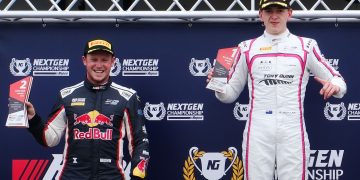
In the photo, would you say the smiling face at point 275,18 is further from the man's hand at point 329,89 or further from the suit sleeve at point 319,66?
A: the man's hand at point 329,89

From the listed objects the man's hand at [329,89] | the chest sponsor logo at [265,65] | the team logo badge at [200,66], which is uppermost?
the team logo badge at [200,66]

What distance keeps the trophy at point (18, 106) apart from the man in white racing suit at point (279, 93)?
1332 millimetres

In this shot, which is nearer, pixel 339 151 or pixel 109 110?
pixel 109 110

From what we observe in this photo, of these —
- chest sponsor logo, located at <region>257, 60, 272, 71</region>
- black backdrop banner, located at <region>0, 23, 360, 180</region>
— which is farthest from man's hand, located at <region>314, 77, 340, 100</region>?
black backdrop banner, located at <region>0, 23, 360, 180</region>

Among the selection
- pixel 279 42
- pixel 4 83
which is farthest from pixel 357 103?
pixel 4 83

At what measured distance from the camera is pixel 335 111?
4.52m

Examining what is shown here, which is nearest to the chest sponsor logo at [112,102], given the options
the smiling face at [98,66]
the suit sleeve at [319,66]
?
the smiling face at [98,66]

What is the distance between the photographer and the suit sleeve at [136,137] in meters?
3.76

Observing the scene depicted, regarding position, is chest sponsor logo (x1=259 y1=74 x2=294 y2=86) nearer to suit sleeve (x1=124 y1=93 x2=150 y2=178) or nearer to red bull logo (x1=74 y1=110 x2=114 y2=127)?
A: suit sleeve (x1=124 y1=93 x2=150 y2=178)

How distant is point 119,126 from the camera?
12.7 ft

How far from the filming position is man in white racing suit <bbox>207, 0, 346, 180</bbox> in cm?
374

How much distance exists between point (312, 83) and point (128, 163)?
1.67 meters

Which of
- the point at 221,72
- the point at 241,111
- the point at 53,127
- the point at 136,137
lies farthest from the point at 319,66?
the point at 53,127

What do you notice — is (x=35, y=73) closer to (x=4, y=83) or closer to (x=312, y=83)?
(x=4, y=83)
